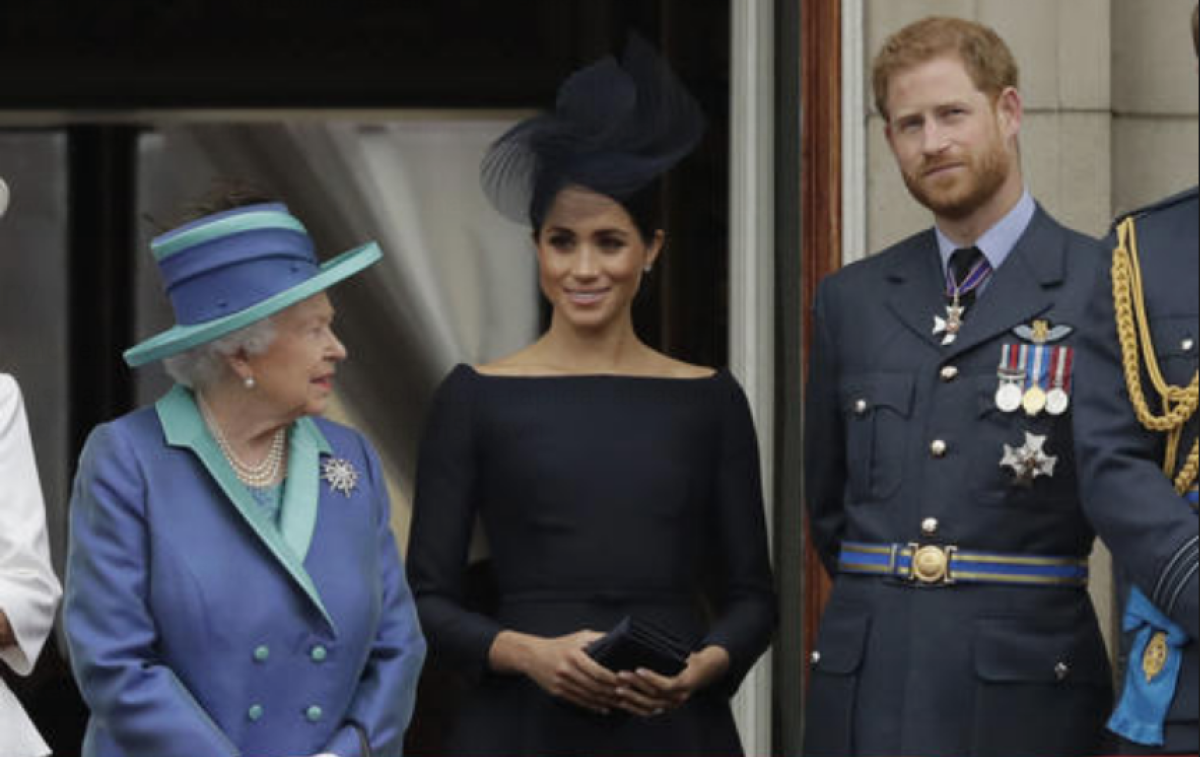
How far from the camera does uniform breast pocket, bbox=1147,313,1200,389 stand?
4926mm

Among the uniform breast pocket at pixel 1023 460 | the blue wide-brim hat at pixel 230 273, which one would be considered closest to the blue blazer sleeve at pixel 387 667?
the blue wide-brim hat at pixel 230 273

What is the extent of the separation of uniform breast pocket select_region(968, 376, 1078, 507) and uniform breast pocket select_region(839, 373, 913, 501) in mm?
150

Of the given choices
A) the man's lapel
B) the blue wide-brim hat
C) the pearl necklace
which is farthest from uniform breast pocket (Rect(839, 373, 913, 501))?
the pearl necklace

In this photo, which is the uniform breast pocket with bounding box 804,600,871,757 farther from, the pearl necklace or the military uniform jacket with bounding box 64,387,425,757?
the pearl necklace

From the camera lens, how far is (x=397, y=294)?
8.63 m

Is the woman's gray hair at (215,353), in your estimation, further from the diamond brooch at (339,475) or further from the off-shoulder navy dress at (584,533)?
the off-shoulder navy dress at (584,533)

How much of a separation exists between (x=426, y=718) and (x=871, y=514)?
3187mm

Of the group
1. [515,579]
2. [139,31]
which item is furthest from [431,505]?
[139,31]

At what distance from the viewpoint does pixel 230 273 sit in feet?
16.6

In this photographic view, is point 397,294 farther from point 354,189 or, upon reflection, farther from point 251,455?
point 251,455

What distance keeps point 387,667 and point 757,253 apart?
2245mm

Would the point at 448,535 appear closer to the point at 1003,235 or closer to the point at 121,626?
the point at 121,626

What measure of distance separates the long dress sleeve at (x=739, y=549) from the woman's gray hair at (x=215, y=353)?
1.20 metres

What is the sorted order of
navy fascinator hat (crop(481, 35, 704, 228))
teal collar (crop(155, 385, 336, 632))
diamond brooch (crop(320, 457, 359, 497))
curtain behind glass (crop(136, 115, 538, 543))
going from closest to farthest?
1. teal collar (crop(155, 385, 336, 632))
2. diamond brooch (crop(320, 457, 359, 497))
3. navy fascinator hat (crop(481, 35, 704, 228))
4. curtain behind glass (crop(136, 115, 538, 543))
